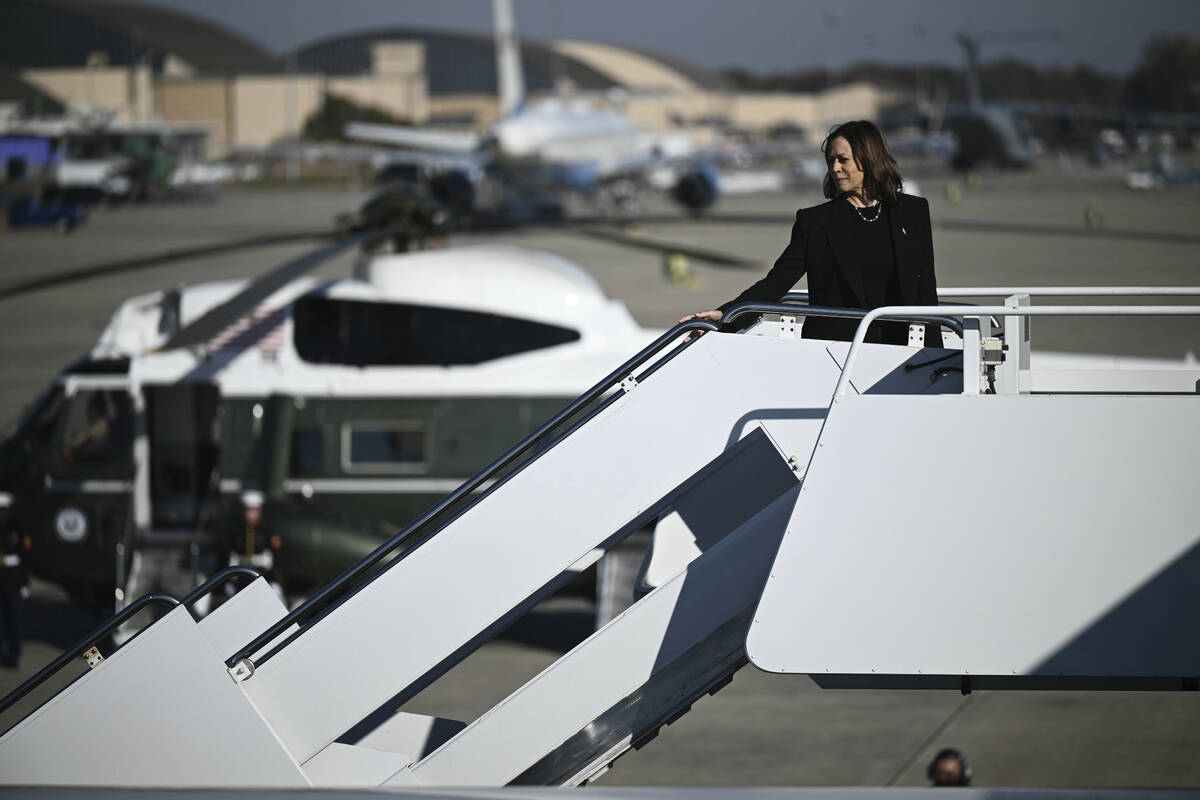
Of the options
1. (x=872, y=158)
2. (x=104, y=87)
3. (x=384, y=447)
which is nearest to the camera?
(x=872, y=158)

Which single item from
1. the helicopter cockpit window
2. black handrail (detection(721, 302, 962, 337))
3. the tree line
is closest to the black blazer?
black handrail (detection(721, 302, 962, 337))

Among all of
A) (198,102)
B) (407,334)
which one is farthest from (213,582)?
(198,102)

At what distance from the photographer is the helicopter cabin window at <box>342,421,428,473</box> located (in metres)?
12.9

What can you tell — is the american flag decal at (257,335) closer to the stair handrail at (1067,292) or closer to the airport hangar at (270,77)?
the stair handrail at (1067,292)

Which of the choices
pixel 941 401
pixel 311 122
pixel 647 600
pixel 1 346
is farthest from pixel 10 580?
pixel 311 122

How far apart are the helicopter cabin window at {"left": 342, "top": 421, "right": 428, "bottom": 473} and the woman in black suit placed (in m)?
7.97

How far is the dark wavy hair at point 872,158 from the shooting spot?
518cm

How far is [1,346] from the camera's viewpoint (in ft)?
102

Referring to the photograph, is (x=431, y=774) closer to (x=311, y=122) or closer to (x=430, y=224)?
(x=430, y=224)

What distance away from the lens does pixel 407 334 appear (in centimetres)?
1326

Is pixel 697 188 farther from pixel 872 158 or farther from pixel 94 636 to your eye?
pixel 94 636

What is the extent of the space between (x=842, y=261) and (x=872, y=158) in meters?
0.40

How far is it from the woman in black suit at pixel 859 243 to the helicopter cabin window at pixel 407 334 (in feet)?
26.1

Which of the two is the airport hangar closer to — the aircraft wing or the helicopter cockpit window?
the aircraft wing
